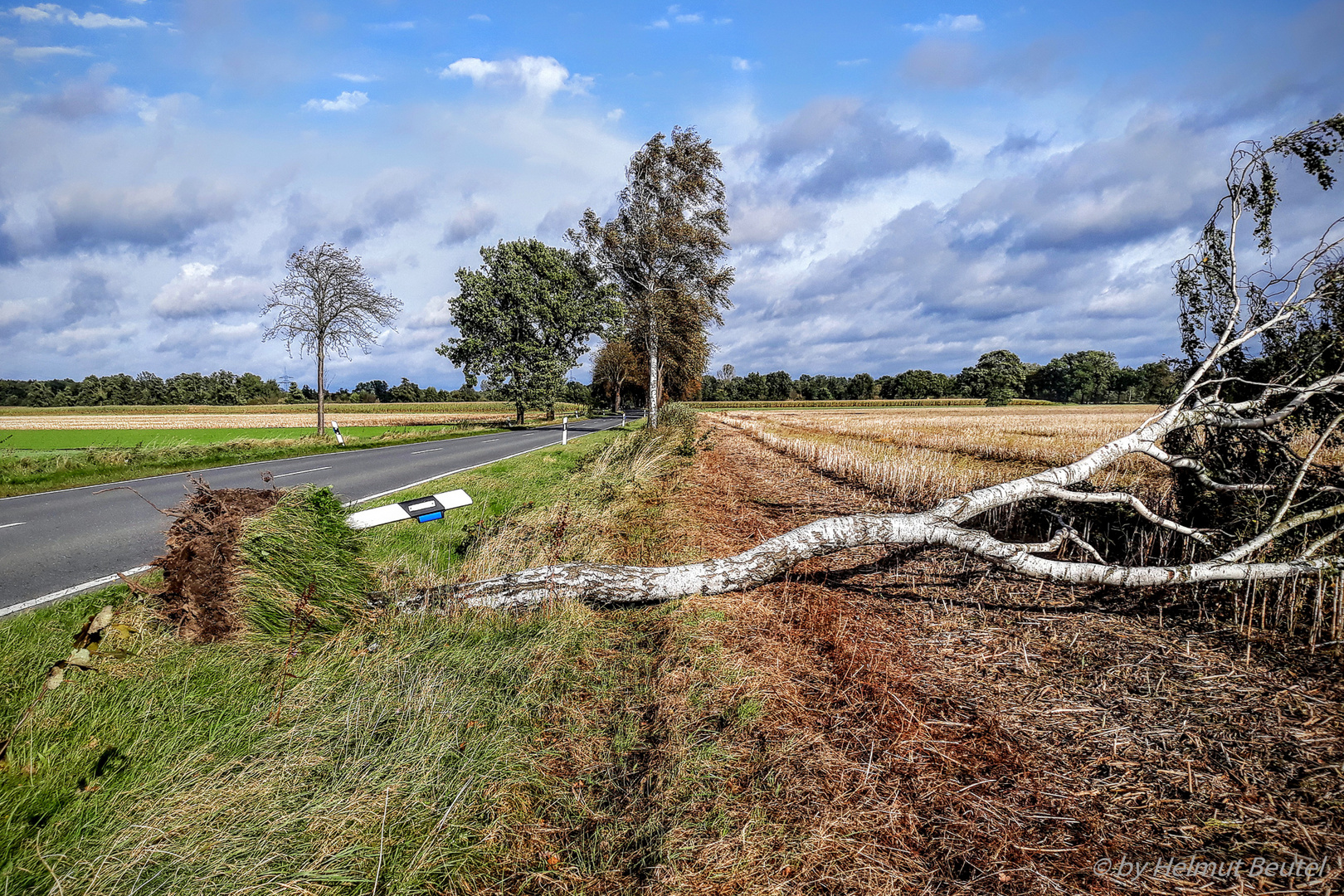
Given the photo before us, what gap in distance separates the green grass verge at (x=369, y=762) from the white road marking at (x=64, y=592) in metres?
1.01

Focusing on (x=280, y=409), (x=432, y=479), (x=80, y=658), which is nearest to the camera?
(x=80, y=658)

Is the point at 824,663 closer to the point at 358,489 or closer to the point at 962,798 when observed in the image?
the point at 962,798

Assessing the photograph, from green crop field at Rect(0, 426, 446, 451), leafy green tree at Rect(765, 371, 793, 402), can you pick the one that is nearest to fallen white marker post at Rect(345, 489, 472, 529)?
green crop field at Rect(0, 426, 446, 451)

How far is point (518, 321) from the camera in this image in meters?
36.2

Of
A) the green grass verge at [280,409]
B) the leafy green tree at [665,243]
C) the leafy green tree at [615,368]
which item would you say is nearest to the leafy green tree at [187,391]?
the green grass verge at [280,409]

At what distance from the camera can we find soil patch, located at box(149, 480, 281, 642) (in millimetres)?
3424

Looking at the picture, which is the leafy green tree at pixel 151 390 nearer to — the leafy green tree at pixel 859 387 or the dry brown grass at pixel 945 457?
the dry brown grass at pixel 945 457

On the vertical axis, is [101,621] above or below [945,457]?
above

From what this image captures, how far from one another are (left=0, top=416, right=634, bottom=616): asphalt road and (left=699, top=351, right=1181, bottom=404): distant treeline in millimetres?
83335

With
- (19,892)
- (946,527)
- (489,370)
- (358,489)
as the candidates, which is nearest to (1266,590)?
(946,527)

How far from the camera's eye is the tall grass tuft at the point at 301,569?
3480mm

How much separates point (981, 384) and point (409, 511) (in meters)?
120

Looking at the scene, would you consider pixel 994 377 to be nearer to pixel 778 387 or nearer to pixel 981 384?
pixel 981 384

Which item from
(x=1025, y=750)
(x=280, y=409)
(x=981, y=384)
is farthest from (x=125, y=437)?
(x=981, y=384)
